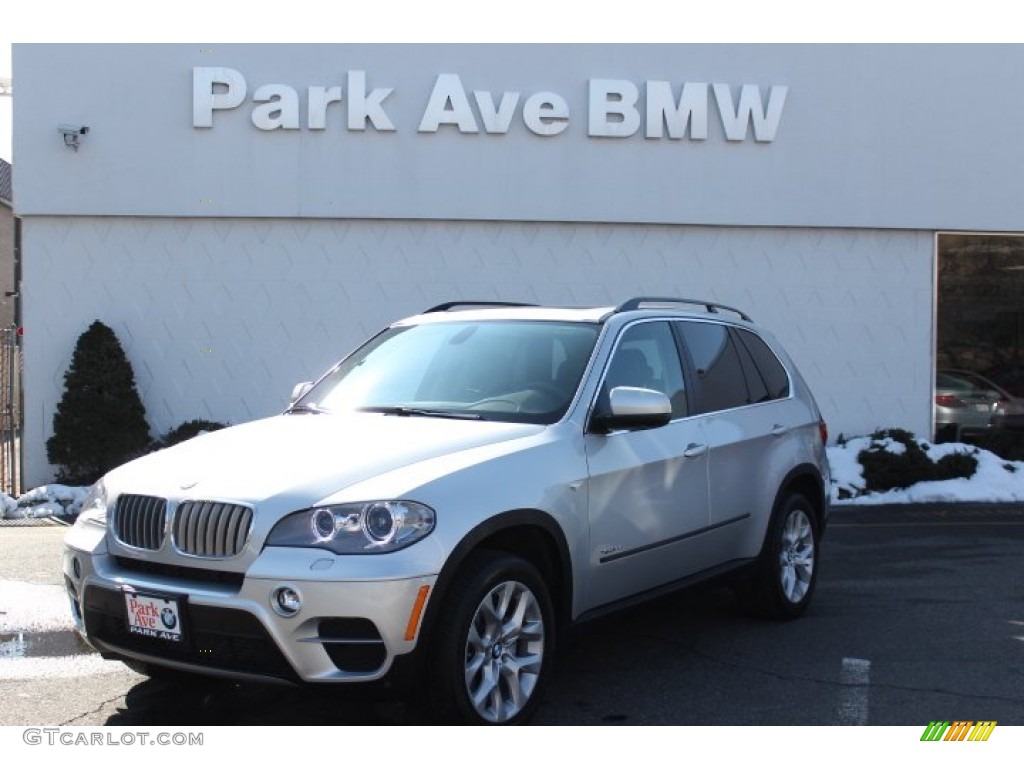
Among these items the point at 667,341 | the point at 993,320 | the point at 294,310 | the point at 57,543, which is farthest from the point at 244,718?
the point at 993,320

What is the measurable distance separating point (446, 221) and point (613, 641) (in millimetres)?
8407

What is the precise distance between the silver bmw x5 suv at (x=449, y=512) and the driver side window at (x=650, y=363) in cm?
1

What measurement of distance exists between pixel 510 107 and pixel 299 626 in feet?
34.6

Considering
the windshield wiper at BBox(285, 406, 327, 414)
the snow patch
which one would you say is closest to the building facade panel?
the snow patch

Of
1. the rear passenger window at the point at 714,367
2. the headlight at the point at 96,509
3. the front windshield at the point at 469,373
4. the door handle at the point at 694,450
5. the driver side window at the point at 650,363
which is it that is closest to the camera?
the headlight at the point at 96,509

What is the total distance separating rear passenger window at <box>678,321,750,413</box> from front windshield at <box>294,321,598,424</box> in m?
0.80

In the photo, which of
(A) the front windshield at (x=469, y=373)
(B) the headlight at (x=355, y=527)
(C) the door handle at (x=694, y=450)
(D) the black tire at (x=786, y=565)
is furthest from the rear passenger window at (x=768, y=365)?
(B) the headlight at (x=355, y=527)

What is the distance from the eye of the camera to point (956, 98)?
567 inches

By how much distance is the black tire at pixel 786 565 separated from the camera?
260 inches

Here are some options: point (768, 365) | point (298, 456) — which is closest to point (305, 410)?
point (298, 456)

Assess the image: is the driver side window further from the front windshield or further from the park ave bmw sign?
the park ave bmw sign

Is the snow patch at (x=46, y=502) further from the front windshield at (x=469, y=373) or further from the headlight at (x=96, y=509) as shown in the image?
the headlight at (x=96, y=509)

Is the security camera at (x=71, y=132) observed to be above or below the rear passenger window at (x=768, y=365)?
above

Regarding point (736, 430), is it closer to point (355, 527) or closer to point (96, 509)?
point (355, 527)
